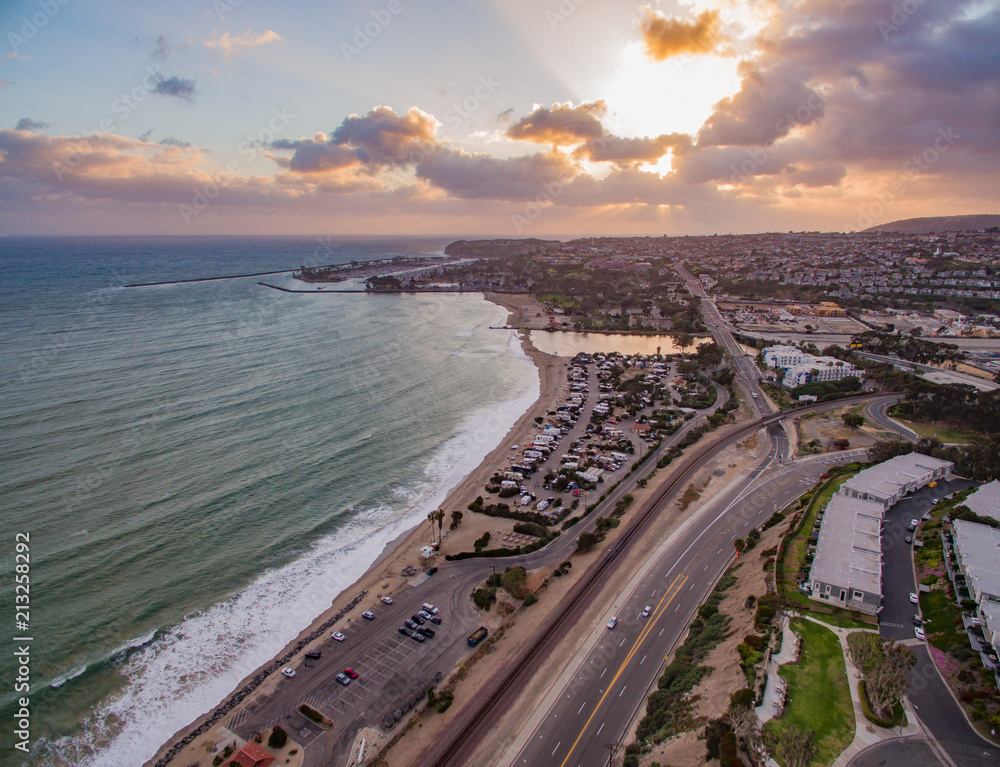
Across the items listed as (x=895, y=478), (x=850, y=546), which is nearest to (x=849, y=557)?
(x=850, y=546)

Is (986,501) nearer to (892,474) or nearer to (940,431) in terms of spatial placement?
(892,474)

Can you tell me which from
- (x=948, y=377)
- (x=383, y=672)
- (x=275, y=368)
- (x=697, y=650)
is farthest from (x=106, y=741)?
(x=948, y=377)

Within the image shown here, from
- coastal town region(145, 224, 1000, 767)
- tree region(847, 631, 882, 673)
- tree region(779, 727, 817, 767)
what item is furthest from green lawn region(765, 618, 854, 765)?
tree region(779, 727, 817, 767)

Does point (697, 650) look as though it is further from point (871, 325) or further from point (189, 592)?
point (871, 325)

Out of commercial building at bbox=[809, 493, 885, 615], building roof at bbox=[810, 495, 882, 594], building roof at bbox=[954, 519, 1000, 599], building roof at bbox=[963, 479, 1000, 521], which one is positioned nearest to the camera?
building roof at bbox=[954, 519, 1000, 599]

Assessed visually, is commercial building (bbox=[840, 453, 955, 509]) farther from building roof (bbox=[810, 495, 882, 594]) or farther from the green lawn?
the green lawn

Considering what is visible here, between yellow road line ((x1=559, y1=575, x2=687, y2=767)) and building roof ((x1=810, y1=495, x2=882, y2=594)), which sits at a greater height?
building roof ((x1=810, y1=495, x2=882, y2=594))
